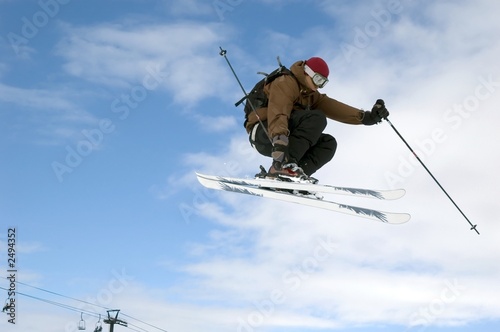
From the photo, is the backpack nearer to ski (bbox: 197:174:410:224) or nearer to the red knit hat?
the red knit hat

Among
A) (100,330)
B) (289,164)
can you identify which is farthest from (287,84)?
(100,330)

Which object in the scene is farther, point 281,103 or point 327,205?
point 327,205

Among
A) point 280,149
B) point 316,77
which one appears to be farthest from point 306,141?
point 316,77

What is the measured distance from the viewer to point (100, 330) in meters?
42.7

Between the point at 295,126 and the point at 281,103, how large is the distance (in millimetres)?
386

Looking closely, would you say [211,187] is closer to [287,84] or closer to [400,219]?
[287,84]

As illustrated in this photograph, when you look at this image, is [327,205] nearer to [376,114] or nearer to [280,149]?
[280,149]

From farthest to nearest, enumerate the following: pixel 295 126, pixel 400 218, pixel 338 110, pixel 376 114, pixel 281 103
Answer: pixel 338 110 < pixel 376 114 < pixel 295 126 < pixel 281 103 < pixel 400 218

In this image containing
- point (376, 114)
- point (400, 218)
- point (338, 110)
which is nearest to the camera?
point (400, 218)

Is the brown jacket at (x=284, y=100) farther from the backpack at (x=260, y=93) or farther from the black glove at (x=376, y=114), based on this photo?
the black glove at (x=376, y=114)

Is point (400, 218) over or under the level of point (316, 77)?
under

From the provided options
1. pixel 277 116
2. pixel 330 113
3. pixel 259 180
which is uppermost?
pixel 330 113

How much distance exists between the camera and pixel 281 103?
8.55m

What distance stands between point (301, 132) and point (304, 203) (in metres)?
0.97
